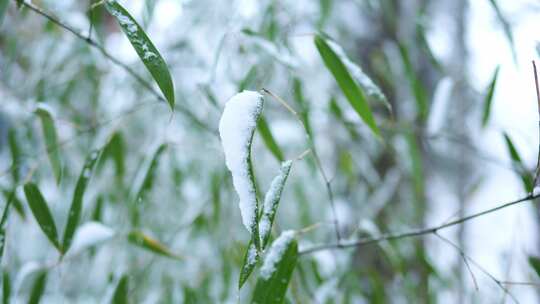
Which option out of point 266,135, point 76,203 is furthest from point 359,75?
point 76,203

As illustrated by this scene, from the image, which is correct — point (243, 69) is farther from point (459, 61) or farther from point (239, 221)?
point (459, 61)

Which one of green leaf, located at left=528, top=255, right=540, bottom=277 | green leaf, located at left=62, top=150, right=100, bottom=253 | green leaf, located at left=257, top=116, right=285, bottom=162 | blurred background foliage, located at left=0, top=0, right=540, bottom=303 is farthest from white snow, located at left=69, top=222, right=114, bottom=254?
green leaf, located at left=528, top=255, right=540, bottom=277

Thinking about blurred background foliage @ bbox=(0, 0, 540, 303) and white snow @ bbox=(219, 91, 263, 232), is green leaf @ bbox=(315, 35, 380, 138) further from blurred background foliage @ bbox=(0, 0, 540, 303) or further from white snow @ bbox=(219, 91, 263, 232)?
white snow @ bbox=(219, 91, 263, 232)

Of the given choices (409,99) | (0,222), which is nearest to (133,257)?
(0,222)

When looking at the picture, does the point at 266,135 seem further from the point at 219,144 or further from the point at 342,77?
the point at 219,144

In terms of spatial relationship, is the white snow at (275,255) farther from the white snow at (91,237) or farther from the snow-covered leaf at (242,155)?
the white snow at (91,237)
